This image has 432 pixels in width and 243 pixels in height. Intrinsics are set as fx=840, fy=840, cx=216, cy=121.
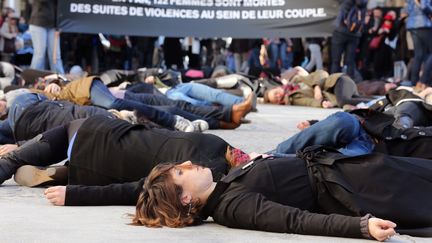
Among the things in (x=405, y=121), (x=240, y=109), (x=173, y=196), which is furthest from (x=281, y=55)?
(x=173, y=196)

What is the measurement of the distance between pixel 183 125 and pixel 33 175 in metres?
2.00

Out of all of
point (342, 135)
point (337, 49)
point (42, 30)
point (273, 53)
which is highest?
point (42, 30)

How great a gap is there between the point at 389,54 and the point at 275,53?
2915 mm

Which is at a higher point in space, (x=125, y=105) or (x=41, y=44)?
(x=41, y=44)

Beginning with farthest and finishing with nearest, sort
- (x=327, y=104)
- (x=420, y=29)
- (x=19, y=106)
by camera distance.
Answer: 1. (x=420, y=29)
2. (x=327, y=104)
3. (x=19, y=106)

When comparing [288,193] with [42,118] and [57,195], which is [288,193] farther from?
[42,118]

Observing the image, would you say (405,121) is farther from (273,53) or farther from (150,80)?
(273,53)

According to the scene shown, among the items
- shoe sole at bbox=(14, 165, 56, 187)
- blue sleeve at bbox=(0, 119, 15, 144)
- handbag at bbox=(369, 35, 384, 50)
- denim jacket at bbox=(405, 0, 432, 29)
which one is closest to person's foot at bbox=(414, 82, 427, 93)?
denim jacket at bbox=(405, 0, 432, 29)

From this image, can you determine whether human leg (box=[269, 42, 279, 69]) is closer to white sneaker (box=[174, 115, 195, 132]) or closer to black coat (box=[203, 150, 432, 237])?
Answer: white sneaker (box=[174, 115, 195, 132])

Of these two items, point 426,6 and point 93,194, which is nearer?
point 93,194

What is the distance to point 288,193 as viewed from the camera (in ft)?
11.4

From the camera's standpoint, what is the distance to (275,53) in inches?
758

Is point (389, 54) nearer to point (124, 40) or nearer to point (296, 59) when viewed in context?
point (296, 59)

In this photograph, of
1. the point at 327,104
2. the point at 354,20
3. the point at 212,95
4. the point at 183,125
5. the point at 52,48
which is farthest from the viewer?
the point at 354,20
